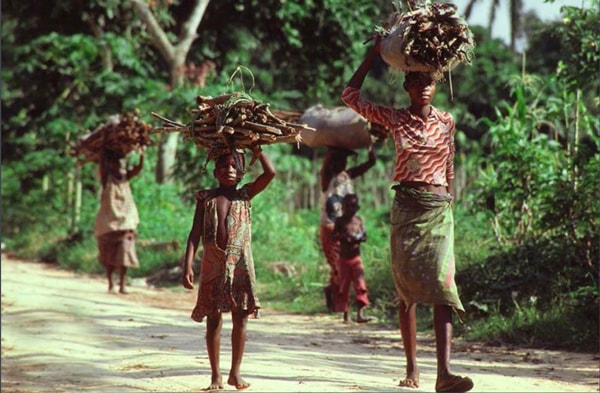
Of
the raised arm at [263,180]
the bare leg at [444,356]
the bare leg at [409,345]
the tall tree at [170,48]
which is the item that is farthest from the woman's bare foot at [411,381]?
the tall tree at [170,48]

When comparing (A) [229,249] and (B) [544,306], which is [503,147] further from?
(A) [229,249]

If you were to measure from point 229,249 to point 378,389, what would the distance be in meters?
1.23

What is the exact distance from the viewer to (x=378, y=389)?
5730 mm

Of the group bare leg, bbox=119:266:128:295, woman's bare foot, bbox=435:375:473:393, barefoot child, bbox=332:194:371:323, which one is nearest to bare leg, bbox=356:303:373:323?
barefoot child, bbox=332:194:371:323

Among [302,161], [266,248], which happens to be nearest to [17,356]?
[266,248]

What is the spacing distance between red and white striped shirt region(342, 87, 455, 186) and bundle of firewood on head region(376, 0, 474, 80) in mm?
324

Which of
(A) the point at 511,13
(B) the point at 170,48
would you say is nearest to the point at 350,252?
(B) the point at 170,48

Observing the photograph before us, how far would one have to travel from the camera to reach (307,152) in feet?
99.8

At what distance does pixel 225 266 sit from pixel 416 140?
1.39 m

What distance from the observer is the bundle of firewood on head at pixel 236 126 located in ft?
18.2

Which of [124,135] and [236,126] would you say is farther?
[124,135]

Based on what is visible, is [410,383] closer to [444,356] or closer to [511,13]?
[444,356]

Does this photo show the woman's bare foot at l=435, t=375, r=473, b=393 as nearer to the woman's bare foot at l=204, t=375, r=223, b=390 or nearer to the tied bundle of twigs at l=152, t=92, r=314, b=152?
the woman's bare foot at l=204, t=375, r=223, b=390

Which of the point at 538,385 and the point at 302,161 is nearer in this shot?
the point at 538,385
